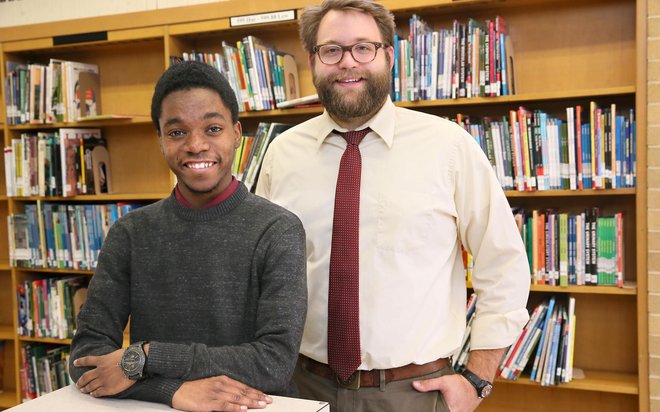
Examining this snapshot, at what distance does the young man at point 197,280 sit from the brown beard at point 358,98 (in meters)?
0.35

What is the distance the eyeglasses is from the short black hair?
39cm

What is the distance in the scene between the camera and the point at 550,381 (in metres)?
2.66

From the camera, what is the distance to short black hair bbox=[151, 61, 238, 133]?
1.29 m

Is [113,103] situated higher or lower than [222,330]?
higher

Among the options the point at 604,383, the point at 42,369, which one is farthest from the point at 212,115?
the point at 42,369

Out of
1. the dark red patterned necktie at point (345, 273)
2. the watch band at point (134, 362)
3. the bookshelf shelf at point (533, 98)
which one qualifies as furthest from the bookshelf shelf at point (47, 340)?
the watch band at point (134, 362)

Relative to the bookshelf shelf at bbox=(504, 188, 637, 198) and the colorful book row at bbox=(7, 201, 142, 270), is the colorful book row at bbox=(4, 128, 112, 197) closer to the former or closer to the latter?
the colorful book row at bbox=(7, 201, 142, 270)

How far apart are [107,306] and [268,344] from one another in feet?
1.13

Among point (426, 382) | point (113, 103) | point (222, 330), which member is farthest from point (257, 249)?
point (113, 103)

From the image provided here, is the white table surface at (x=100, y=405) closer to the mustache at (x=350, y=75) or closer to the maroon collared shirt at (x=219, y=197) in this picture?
the maroon collared shirt at (x=219, y=197)

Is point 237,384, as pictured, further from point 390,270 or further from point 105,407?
point 390,270

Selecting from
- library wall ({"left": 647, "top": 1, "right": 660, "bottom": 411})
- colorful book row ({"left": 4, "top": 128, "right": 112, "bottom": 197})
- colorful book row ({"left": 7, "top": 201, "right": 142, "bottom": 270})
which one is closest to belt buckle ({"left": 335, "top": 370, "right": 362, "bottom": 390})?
library wall ({"left": 647, "top": 1, "right": 660, "bottom": 411})

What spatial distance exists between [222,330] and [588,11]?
2.25m

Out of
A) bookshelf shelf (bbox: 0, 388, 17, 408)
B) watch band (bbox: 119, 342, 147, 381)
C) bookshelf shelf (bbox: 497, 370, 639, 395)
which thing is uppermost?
watch band (bbox: 119, 342, 147, 381)
